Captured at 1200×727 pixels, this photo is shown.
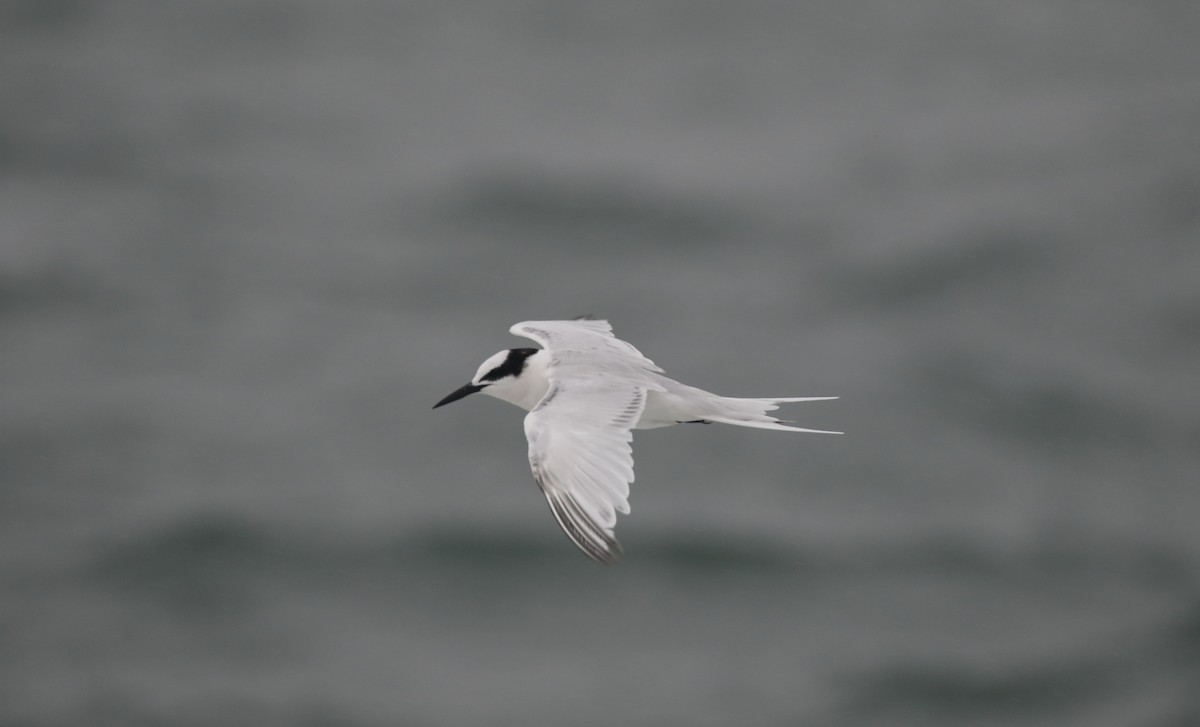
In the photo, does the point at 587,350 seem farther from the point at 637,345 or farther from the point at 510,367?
the point at 637,345

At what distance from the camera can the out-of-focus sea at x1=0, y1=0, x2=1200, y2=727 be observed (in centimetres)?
1571

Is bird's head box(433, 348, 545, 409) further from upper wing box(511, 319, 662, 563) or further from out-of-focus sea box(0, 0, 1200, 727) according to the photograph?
out-of-focus sea box(0, 0, 1200, 727)

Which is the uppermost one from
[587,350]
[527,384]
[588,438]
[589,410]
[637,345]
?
[637,345]

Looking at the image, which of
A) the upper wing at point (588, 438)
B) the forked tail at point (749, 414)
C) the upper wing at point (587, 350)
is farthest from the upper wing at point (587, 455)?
the forked tail at point (749, 414)

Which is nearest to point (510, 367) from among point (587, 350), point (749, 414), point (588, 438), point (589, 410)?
point (587, 350)

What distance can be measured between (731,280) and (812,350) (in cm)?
188

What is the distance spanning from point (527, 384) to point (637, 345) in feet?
28.6

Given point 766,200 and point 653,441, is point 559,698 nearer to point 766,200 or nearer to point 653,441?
point 653,441

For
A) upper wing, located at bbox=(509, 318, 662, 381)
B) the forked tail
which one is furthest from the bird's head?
the forked tail

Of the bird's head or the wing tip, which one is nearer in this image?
the wing tip

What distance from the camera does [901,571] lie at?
16.6 m

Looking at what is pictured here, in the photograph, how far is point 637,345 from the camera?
55.7 ft

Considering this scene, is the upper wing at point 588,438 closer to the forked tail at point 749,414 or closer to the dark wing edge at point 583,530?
the dark wing edge at point 583,530

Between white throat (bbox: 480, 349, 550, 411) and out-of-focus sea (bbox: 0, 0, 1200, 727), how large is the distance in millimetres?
7324
